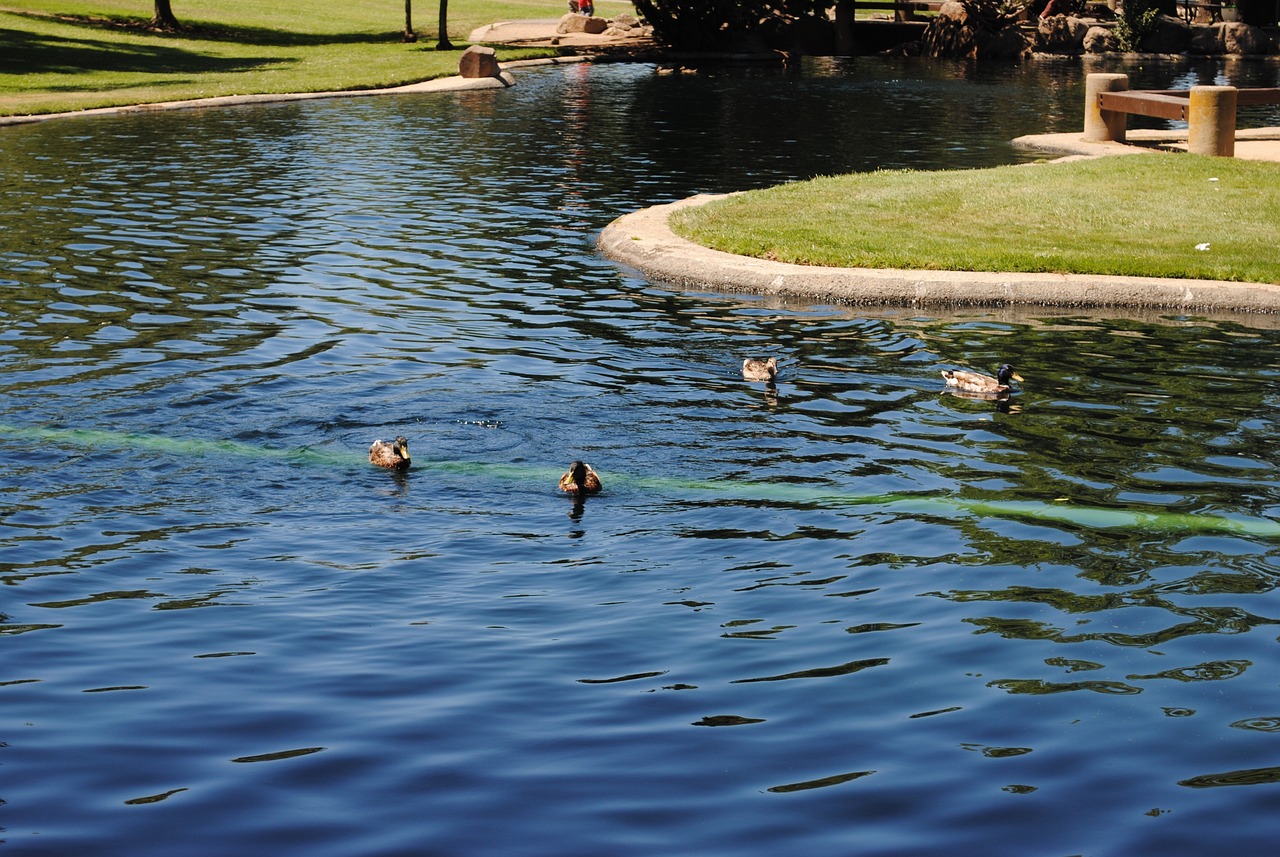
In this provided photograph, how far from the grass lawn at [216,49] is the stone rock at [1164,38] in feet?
77.0

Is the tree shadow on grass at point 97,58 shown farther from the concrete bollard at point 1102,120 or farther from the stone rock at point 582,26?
the concrete bollard at point 1102,120

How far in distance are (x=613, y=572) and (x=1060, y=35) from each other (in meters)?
53.6

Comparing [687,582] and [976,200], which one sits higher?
[976,200]

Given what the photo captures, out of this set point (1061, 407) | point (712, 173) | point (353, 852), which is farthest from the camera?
point (712, 173)

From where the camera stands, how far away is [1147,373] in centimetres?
1338

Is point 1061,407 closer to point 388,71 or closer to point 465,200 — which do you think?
point 465,200

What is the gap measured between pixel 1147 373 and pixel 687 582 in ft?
21.4

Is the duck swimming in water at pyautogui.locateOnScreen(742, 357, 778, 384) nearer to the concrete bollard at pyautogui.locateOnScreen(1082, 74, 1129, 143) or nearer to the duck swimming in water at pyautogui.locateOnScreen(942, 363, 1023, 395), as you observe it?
the duck swimming in water at pyautogui.locateOnScreen(942, 363, 1023, 395)

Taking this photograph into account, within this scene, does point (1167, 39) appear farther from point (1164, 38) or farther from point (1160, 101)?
point (1160, 101)

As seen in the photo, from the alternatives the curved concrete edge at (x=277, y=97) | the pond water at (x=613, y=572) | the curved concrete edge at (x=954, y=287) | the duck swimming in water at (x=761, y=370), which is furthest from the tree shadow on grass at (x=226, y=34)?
the duck swimming in water at (x=761, y=370)

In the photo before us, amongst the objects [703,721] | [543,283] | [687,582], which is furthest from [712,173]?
[703,721]

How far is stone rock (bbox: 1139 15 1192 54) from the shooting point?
55.8 meters

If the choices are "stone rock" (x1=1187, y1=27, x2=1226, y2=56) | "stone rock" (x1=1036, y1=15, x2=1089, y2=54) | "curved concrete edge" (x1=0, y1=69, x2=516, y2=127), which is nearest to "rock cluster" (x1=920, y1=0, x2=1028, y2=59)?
"stone rock" (x1=1036, y1=15, x2=1089, y2=54)

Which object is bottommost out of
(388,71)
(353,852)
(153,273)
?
(353,852)
